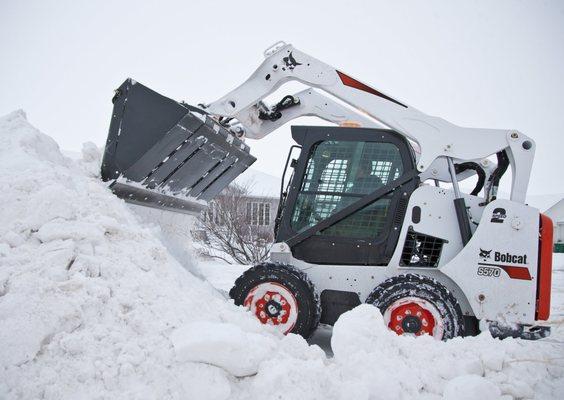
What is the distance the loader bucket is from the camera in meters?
3.95

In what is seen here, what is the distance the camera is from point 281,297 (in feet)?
12.3

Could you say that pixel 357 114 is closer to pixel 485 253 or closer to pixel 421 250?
pixel 421 250

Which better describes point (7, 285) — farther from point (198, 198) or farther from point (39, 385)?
point (198, 198)

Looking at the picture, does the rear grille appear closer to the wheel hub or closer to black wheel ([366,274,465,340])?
black wheel ([366,274,465,340])

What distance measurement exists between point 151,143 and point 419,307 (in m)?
2.65

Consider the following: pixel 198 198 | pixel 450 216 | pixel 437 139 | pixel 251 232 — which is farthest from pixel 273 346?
pixel 251 232

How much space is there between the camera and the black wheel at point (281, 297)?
12.1ft

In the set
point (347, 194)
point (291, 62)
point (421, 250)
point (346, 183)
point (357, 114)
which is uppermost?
point (291, 62)

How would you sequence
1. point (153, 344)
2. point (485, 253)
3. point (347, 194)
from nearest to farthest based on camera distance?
point (153, 344) < point (485, 253) < point (347, 194)

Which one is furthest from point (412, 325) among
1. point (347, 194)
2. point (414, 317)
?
point (347, 194)

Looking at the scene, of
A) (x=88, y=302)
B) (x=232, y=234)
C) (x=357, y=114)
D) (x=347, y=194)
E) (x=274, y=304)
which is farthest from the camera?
(x=232, y=234)

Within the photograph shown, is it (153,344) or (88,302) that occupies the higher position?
(88,302)

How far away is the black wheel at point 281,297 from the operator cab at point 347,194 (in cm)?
43

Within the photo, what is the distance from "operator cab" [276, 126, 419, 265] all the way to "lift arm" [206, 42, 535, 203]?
24 cm
